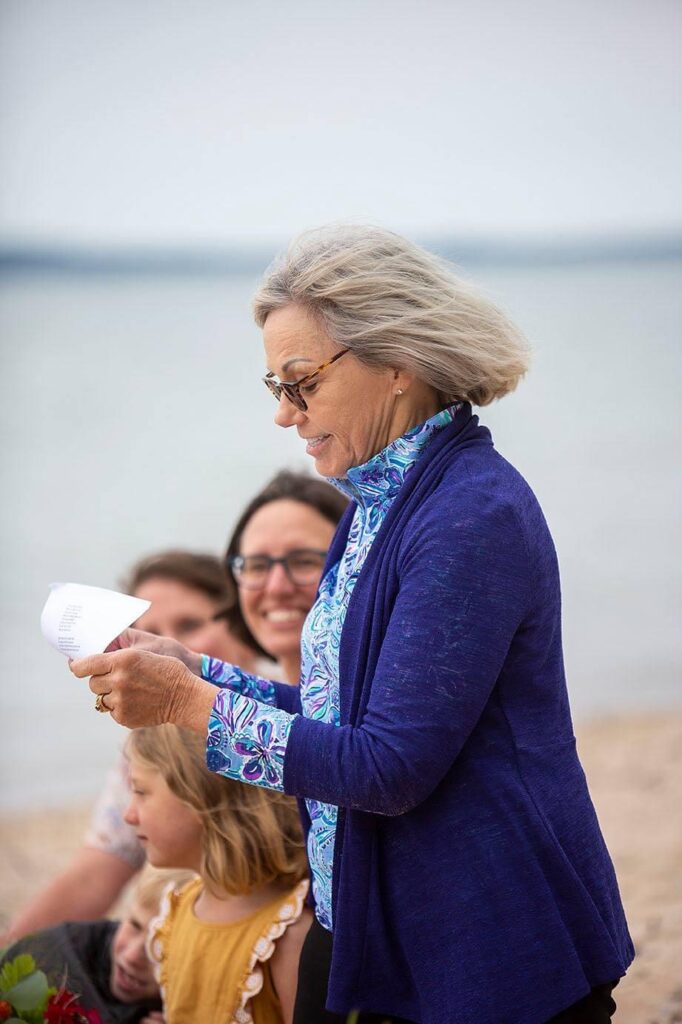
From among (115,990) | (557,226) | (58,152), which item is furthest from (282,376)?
(557,226)

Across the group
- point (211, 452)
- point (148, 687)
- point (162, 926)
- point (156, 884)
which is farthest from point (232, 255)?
point (148, 687)

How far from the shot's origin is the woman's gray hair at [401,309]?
155 cm

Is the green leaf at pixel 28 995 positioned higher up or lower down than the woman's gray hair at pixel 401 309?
lower down

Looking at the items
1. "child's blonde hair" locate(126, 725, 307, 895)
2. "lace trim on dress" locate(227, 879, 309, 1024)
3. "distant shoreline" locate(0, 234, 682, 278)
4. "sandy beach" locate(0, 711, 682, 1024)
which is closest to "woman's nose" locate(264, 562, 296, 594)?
"child's blonde hair" locate(126, 725, 307, 895)

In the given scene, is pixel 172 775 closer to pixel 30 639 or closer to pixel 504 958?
pixel 504 958

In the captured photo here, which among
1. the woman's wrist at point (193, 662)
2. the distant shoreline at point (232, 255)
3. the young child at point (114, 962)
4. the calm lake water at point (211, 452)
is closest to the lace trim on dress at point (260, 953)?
the young child at point (114, 962)

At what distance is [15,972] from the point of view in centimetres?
189

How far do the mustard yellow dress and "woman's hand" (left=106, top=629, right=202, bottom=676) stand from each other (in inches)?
22.0

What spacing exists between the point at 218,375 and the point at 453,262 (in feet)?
27.6

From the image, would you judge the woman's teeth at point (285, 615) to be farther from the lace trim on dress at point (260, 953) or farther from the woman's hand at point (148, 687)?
the woman's hand at point (148, 687)

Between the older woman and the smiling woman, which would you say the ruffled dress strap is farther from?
the older woman

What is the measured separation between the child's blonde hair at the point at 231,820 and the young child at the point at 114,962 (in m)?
0.38

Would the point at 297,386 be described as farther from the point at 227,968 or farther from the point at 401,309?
the point at 227,968

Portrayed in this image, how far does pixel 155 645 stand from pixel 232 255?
25.0 ft
